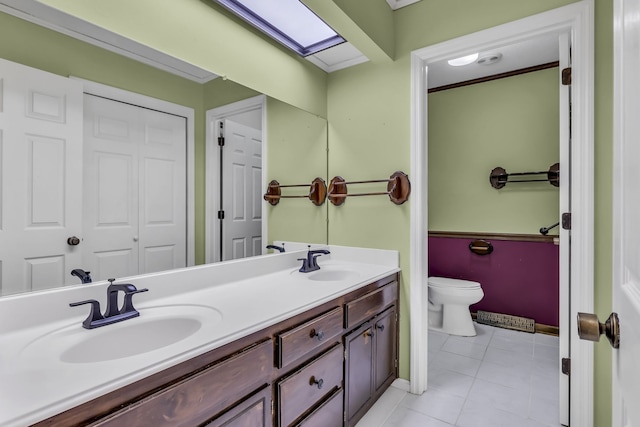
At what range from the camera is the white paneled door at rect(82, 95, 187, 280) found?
117 cm

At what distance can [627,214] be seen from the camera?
20.3 inches

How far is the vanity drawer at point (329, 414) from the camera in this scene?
1306 mm

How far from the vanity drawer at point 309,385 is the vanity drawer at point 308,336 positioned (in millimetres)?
Answer: 69

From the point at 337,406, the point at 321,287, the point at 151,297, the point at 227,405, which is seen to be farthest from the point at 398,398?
the point at 151,297

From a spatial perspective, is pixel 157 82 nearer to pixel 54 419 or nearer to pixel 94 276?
pixel 94 276

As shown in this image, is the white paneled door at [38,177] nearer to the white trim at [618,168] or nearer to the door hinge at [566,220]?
the white trim at [618,168]

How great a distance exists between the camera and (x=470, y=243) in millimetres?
3184

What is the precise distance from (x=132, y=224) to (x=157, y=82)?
2.02 feet

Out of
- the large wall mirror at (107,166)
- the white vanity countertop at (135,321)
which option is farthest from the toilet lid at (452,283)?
the large wall mirror at (107,166)

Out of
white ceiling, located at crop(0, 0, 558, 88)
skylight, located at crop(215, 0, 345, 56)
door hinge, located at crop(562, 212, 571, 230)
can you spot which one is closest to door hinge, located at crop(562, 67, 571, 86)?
white ceiling, located at crop(0, 0, 558, 88)

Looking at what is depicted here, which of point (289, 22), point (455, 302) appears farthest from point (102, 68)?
point (455, 302)

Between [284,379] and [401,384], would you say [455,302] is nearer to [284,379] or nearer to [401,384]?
[401,384]

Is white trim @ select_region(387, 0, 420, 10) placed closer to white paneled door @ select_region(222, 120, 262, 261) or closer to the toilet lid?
white paneled door @ select_region(222, 120, 262, 261)

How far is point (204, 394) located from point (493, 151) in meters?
3.18
